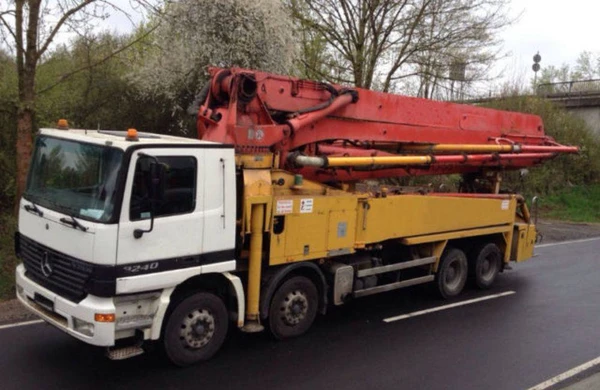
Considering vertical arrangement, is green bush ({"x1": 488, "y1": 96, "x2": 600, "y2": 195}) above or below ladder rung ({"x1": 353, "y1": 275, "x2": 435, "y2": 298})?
above

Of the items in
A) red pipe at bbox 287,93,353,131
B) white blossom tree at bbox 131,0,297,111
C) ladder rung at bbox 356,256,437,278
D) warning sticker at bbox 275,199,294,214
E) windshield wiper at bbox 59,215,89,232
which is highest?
white blossom tree at bbox 131,0,297,111

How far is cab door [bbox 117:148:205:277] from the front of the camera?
16.7ft

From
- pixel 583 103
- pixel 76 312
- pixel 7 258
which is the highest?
pixel 583 103

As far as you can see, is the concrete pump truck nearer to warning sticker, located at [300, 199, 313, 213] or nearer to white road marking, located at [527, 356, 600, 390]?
warning sticker, located at [300, 199, 313, 213]

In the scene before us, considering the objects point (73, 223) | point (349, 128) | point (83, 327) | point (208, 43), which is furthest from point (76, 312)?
point (208, 43)

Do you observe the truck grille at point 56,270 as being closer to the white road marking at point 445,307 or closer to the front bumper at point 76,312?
the front bumper at point 76,312

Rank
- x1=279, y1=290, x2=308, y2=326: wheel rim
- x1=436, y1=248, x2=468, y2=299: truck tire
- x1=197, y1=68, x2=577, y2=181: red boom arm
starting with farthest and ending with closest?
x1=436, y1=248, x2=468, y2=299: truck tire, x1=279, y1=290, x2=308, y2=326: wheel rim, x1=197, y1=68, x2=577, y2=181: red boom arm

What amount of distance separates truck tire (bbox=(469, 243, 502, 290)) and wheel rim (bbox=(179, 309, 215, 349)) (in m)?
5.26

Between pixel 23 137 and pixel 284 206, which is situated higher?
pixel 23 137

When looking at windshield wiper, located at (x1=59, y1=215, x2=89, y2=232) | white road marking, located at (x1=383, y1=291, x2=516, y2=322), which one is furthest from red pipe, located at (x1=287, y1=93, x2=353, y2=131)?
white road marking, located at (x1=383, y1=291, x2=516, y2=322)

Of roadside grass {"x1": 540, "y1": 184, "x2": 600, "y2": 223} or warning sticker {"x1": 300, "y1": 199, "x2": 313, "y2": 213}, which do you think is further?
roadside grass {"x1": 540, "y1": 184, "x2": 600, "y2": 223}

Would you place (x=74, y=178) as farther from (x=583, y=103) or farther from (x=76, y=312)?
(x=583, y=103)

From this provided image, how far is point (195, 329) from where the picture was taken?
5648 mm

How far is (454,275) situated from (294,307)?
362cm
